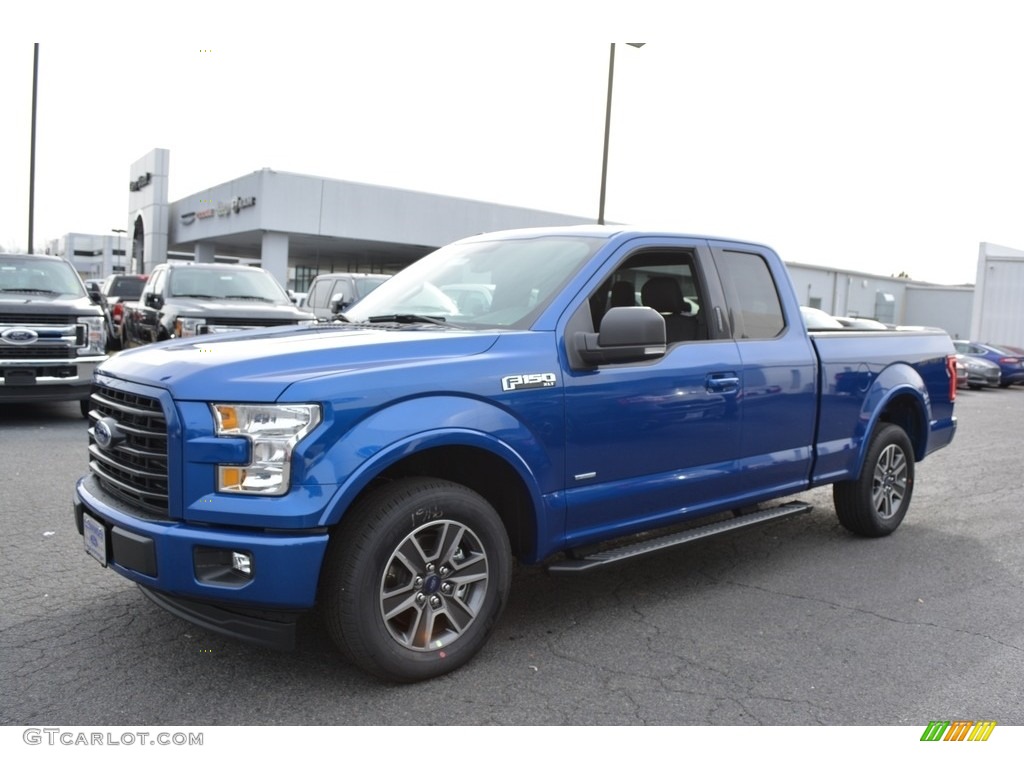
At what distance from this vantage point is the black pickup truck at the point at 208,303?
11.8m

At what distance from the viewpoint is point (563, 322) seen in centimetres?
412

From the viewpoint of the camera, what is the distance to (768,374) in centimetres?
506

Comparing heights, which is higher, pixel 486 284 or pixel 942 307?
pixel 942 307

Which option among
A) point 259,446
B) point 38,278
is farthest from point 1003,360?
point 259,446

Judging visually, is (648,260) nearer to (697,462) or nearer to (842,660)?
(697,462)

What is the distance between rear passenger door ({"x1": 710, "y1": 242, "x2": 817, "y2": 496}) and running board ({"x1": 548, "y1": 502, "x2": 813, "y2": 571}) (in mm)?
147

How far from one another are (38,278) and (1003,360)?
1023 inches

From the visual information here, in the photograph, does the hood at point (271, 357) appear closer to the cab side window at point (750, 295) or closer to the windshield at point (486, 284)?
the windshield at point (486, 284)

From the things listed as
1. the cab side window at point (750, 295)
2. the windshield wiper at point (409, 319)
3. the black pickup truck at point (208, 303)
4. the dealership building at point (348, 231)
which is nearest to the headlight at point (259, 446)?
the windshield wiper at point (409, 319)

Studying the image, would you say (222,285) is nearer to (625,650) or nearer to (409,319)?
(409,319)

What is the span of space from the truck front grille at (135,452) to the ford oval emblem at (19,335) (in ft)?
21.6

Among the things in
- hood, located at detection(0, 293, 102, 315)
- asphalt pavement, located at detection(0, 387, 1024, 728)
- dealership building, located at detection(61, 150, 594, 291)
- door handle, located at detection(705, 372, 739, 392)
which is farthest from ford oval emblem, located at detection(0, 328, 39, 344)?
dealership building, located at detection(61, 150, 594, 291)

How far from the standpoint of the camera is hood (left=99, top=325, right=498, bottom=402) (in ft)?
10.8
